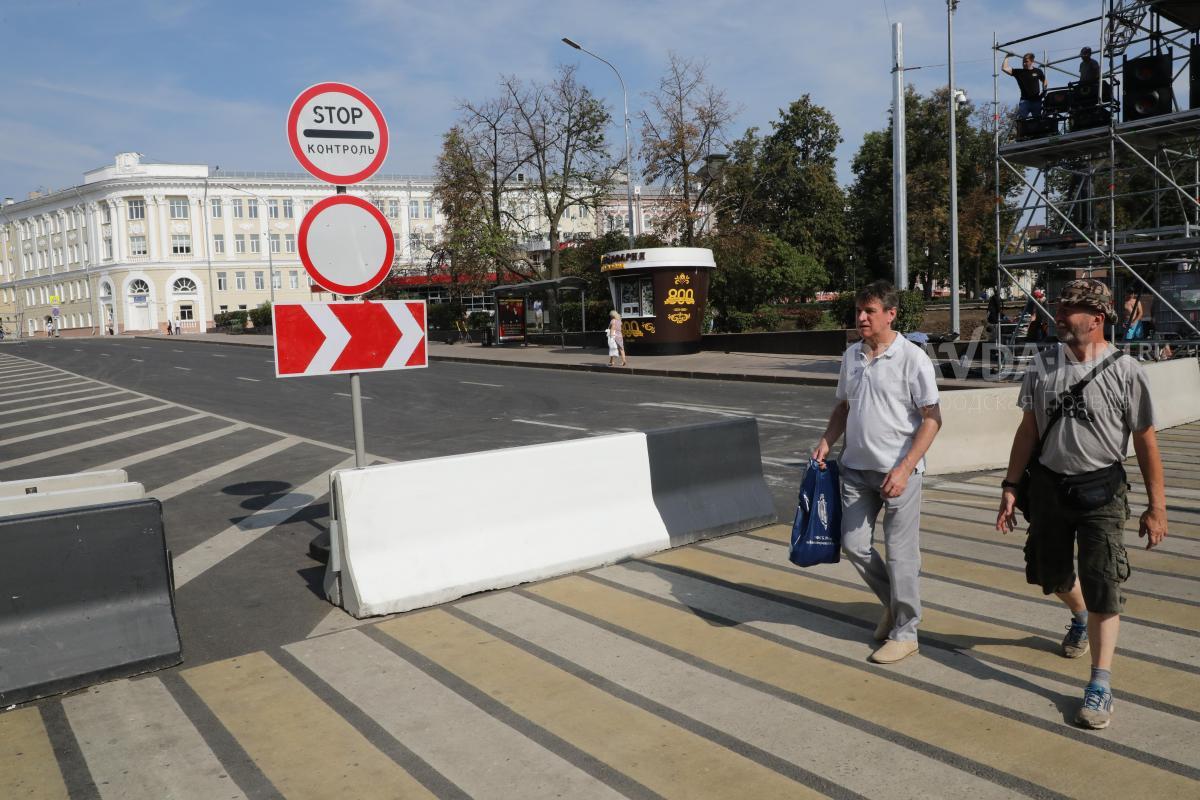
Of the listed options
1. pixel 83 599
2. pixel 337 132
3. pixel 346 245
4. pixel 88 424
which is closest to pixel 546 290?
pixel 88 424

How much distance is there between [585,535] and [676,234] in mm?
30748

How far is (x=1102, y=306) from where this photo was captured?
11.7ft

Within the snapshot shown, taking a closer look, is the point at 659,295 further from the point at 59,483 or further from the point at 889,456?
the point at 889,456

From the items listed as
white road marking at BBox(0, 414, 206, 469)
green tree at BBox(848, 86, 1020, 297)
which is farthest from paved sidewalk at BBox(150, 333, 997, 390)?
green tree at BBox(848, 86, 1020, 297)

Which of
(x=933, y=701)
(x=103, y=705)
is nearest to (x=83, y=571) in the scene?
(x=103, y=705)

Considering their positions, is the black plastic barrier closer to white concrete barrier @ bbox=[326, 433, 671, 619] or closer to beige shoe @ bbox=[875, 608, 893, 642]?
white concrete barrier @ bbox=[326, 433, 671, 619]

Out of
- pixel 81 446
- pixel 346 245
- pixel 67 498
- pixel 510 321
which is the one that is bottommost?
pixel 81 446

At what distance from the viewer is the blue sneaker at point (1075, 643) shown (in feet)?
13.5

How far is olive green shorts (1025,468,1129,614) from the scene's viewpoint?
350 centimetres

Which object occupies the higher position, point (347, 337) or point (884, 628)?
point (347, 337)

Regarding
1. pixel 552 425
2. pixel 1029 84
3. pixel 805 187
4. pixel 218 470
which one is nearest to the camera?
pixel 218 470

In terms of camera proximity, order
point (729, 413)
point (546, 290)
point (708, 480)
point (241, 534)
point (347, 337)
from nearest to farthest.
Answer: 1. point (347, 337)
2. point (708, 480)
3. point (241, 534)
4. point (729, 413)
5. point (546, 290)

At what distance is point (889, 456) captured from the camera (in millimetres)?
4074

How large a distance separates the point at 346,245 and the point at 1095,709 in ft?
14.2
